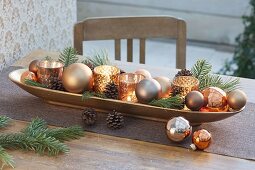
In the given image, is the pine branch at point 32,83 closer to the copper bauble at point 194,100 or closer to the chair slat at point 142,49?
the copper bauble at point 194,100

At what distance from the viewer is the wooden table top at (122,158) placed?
3.72 feet

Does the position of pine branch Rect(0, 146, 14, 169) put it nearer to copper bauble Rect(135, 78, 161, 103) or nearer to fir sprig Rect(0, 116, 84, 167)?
fir sprig Rect(0, 116, 84, 167)

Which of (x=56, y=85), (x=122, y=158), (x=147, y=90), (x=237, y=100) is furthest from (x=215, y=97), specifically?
(x=56, y=85)

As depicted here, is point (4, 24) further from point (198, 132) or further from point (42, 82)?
point (198, 132)

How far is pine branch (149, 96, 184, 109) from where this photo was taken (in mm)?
1269

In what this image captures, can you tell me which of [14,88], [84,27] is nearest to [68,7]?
[84,27]

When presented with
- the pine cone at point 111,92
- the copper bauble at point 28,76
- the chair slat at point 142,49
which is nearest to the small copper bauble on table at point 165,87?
the pine cone at point 111,92

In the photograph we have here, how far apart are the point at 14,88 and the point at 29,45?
0.34m

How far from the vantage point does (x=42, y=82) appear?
1.40m

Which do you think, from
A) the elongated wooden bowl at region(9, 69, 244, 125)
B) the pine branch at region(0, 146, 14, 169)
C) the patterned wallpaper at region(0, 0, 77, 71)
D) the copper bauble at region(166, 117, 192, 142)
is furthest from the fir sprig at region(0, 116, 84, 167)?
the patterned wallpaper at region(0, 0, 77, 71)

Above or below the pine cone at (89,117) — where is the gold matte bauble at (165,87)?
above

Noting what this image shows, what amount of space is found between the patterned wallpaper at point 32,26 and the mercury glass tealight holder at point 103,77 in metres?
0.41

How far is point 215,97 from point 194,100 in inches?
2.3

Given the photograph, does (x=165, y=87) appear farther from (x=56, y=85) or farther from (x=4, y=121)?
→ (x=4, y=121)
